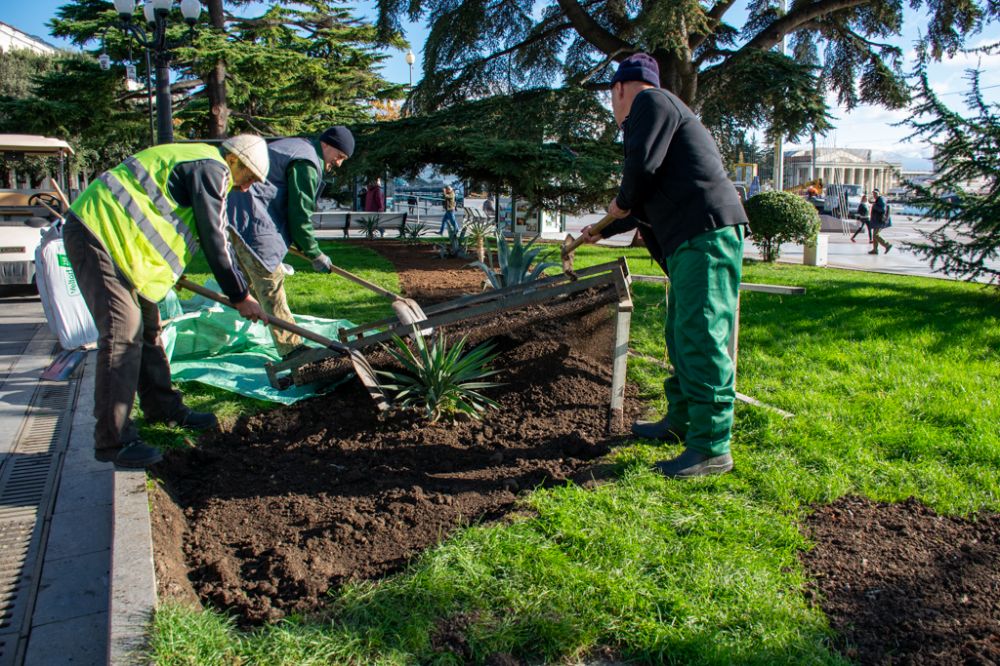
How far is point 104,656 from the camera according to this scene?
2.29 meters

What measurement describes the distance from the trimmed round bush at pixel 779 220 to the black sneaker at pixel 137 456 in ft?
37.8

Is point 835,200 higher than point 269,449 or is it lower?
higher

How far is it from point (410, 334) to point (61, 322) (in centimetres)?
344

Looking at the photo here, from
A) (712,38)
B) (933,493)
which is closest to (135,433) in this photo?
(933,493)

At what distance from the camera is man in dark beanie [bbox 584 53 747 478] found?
316 cm

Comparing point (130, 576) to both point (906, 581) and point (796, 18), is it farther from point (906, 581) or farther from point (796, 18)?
point (796, 18)

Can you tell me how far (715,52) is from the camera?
13969 millimetres

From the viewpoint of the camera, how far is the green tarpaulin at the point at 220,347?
494 centimetres

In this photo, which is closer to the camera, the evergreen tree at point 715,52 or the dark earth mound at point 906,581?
the dark earth mound at point 906,581

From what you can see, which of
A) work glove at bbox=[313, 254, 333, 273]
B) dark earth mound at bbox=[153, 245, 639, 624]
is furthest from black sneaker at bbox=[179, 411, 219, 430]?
work glove at bbox=[313, 254, 333, 273]

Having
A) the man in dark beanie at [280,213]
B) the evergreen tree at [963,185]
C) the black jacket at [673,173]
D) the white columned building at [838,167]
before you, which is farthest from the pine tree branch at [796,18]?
the white columned building at [838,167]

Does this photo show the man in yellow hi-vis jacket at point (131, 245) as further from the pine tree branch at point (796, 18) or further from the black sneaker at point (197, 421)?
the pine tree branch at point (796, 18)

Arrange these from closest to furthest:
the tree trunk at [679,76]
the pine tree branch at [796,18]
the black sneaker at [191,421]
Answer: the black sneaker at [191,421]
the tree trunk at [679,76]
the pine tree branch at [796,18]

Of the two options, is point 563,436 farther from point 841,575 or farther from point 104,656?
point 104,656
